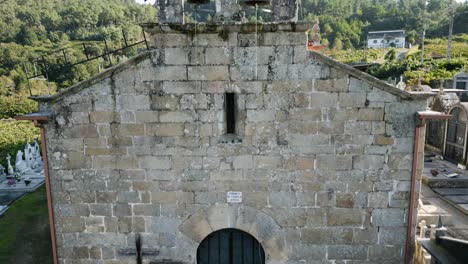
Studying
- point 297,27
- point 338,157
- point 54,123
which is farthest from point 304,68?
point 54,123

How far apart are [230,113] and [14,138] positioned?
2687 cm

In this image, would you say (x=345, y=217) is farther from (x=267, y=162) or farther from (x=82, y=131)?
(x=82, y=131)

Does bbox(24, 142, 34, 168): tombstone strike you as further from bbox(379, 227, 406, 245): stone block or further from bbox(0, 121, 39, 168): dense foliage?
bbox(379, 227, 406, 245): stone block

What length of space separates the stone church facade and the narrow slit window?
18 millimetres

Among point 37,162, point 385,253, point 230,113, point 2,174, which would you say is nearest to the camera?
point 230,113

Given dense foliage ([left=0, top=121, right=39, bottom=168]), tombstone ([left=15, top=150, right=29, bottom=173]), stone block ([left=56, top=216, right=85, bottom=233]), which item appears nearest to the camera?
stone block ([left=56, top=216, right=85, bottom=233])

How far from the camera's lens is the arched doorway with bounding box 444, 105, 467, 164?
16.8 m

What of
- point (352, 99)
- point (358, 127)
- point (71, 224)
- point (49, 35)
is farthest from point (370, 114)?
point (49, 35)

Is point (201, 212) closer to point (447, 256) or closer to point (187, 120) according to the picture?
point (187, 120)

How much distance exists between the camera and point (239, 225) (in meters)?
6.40

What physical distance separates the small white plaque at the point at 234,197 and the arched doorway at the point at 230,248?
0.66 meters

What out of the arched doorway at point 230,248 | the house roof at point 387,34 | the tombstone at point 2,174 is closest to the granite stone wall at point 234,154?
the arched doorway at point 230,248

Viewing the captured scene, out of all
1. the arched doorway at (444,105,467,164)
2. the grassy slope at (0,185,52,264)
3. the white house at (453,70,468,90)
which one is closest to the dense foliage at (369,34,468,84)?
the white house at (453,70,468,90)

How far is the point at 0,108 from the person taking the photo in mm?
42688
